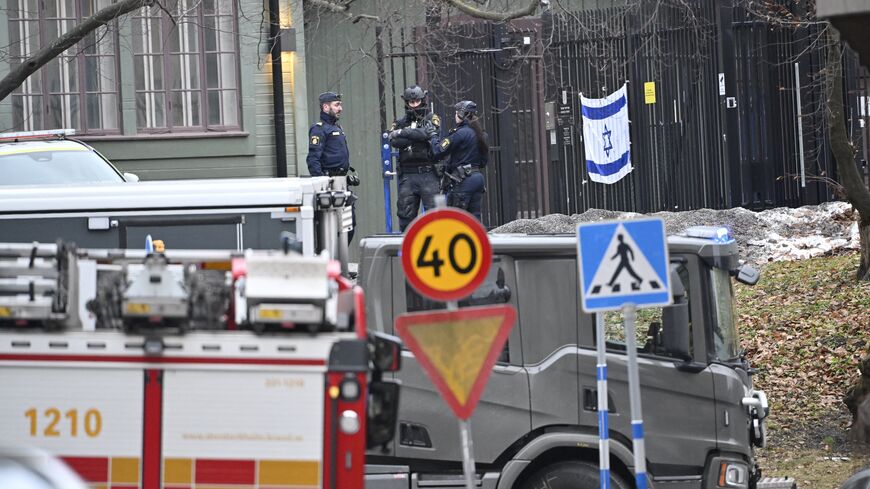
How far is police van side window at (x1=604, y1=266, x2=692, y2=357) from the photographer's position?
364 inches

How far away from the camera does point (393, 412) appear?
7.11 metres

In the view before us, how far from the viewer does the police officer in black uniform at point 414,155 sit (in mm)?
16984

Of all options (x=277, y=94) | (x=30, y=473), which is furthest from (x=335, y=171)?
(x=30, y=473)

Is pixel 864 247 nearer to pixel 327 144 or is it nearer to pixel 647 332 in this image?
pixel 327 144

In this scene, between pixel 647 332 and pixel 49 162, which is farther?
pixel 49 162

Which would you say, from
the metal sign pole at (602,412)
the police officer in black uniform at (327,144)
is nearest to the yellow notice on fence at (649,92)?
the police officer in black uniform at (327,144)

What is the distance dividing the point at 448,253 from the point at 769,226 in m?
13.9

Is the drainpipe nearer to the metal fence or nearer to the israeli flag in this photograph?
the metal fence

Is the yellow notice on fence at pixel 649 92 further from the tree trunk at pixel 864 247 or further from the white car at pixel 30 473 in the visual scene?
the white car at pixel 30 473

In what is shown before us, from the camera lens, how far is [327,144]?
17594 mm

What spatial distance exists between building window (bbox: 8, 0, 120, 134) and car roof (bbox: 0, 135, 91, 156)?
22.0 feet

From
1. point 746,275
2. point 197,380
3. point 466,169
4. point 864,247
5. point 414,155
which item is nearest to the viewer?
point 197,380

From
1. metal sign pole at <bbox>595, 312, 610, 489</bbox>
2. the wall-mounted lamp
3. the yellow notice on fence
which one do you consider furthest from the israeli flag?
metal sign pole at <bbox>595, 312, 610, 489</bbox>

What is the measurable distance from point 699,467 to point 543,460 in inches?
39.0
